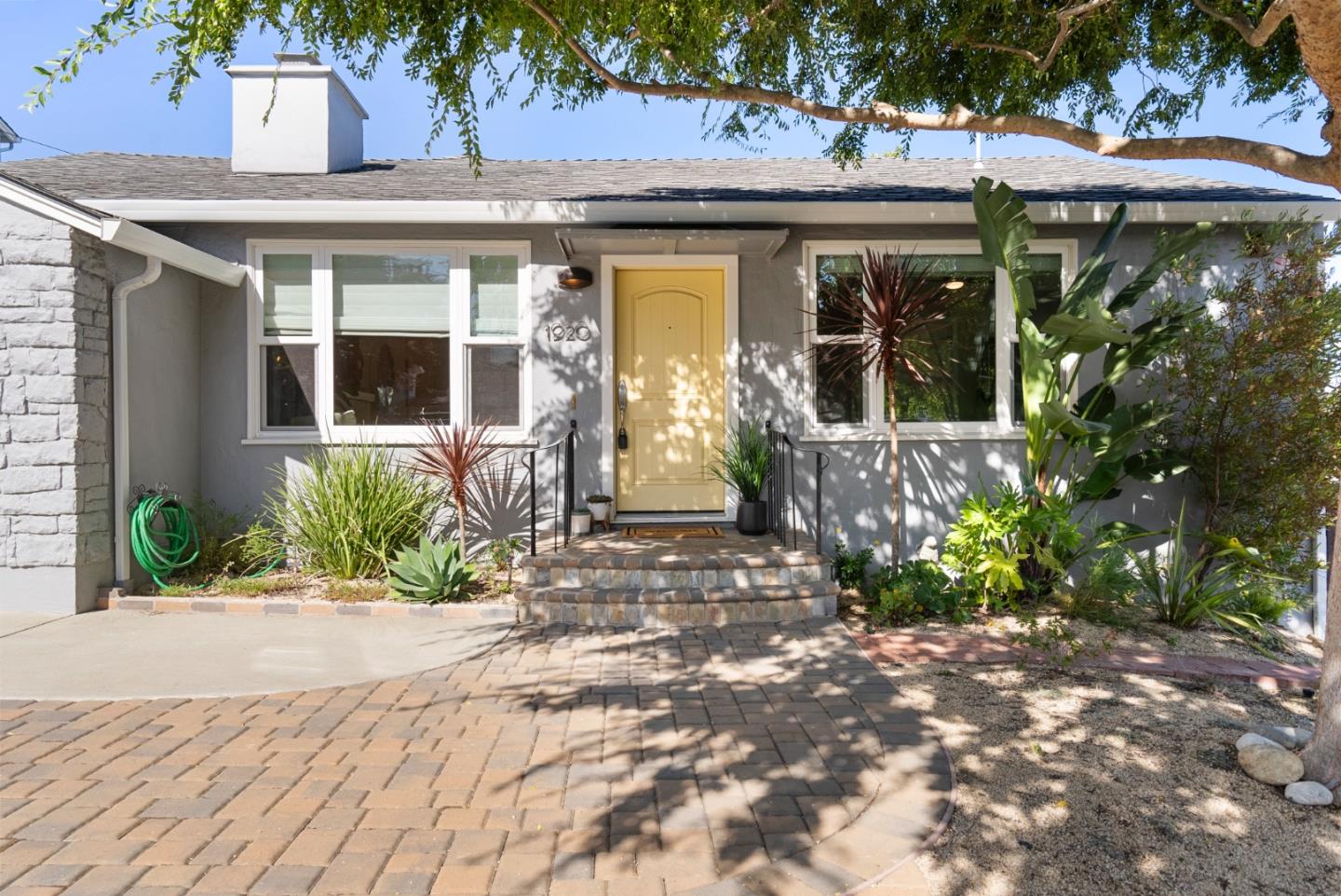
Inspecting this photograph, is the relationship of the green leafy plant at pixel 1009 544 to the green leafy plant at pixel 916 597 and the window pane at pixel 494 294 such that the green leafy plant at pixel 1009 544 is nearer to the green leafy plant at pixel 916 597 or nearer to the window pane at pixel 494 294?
the green leafy plant at pixel 916 597

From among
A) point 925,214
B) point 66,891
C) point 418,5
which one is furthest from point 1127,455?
point 66,891

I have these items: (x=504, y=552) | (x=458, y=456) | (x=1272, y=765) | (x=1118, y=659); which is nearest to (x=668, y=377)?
(x=458, y=456)

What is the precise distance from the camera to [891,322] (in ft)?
19.5

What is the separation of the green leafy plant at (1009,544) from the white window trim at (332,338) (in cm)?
381

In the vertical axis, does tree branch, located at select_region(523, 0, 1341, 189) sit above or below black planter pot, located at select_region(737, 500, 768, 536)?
above

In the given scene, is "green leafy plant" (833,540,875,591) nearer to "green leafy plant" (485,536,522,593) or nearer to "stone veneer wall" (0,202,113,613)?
"green leafy plant" (485,536,522,593)

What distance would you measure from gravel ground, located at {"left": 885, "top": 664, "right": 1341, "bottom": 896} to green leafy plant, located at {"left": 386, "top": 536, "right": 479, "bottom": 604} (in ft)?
A: 11.0

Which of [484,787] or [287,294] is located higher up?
[287,294]

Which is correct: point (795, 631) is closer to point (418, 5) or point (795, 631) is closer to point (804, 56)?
point (804, 56)

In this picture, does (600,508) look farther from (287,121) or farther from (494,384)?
(287,121)

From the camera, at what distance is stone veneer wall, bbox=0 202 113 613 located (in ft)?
17.6

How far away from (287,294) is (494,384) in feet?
6.73

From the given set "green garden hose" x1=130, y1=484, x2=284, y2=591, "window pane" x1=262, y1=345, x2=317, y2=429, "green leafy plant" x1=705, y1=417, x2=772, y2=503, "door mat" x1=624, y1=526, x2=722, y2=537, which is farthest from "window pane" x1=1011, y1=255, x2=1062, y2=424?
"green garden hose" x1=130, y1=484, x2=284, y2=591

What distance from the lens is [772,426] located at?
6992 millimetres
